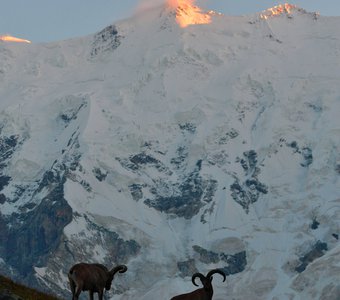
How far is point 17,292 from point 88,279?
2.88m

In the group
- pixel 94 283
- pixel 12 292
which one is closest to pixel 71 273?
pixel 94 283

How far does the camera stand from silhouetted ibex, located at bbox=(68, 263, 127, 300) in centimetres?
3544

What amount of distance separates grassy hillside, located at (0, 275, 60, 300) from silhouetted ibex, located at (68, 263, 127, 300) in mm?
901

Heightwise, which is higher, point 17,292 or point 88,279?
point 17,292

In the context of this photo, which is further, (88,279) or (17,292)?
(88,279)

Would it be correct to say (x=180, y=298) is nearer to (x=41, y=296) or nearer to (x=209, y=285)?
(x=209, y=285)

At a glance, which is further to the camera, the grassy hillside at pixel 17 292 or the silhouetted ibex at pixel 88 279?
the silhouetted ibex at pixel 88 279

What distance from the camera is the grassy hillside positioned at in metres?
31.5

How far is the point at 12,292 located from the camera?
32.6 m

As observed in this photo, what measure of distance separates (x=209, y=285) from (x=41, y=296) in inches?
210

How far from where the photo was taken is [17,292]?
33.7 metres

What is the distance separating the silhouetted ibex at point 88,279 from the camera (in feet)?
116

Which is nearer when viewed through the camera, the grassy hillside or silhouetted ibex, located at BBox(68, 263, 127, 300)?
the grassy hillside

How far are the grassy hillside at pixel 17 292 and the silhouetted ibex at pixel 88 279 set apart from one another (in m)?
0.90
